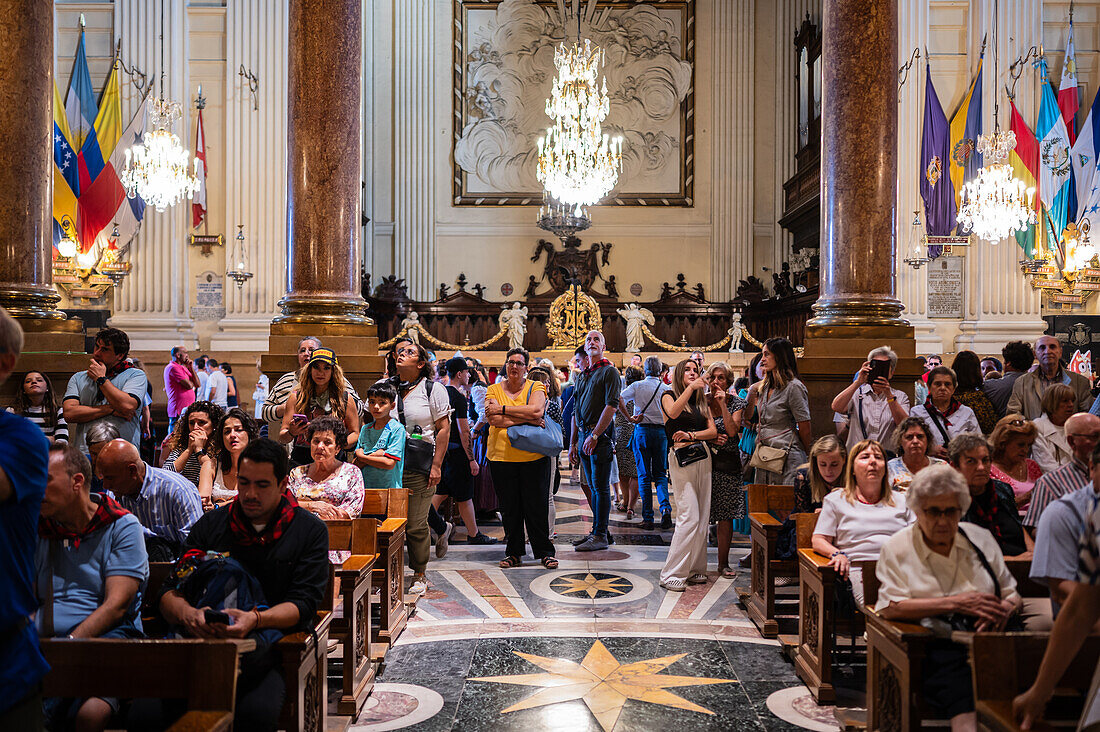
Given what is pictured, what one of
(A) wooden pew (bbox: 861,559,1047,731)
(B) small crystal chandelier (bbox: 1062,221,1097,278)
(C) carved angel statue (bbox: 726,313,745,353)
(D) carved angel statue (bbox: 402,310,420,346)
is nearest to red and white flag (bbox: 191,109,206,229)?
(D) carved angel statue (bbox: 402,310,420,346)

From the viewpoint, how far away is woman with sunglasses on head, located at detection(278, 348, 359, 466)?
5539 mm

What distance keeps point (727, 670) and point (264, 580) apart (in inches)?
101

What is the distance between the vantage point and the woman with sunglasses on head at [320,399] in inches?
218

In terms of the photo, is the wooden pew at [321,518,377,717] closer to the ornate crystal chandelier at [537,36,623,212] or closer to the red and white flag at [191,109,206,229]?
the red and white flag at [191,109,206,229]

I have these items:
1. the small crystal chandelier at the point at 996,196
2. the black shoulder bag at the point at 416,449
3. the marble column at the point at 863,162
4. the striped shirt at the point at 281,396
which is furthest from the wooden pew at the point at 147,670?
the small crystal chandelier at the point at 996,196

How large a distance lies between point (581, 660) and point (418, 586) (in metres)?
1.74

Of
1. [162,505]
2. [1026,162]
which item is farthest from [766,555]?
[1026,162]

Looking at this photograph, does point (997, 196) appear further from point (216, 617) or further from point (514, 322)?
point (216, 617)

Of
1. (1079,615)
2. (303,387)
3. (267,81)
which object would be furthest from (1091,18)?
(1079,615)

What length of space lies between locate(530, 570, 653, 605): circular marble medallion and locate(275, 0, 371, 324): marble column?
281 centimetres

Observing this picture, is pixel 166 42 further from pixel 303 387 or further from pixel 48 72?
pixel 303 387

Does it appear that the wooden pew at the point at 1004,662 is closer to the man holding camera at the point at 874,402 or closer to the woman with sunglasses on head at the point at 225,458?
the man holding camera at the point at 874,402

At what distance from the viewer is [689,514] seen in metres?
6.09

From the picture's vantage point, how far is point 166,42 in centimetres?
1412
